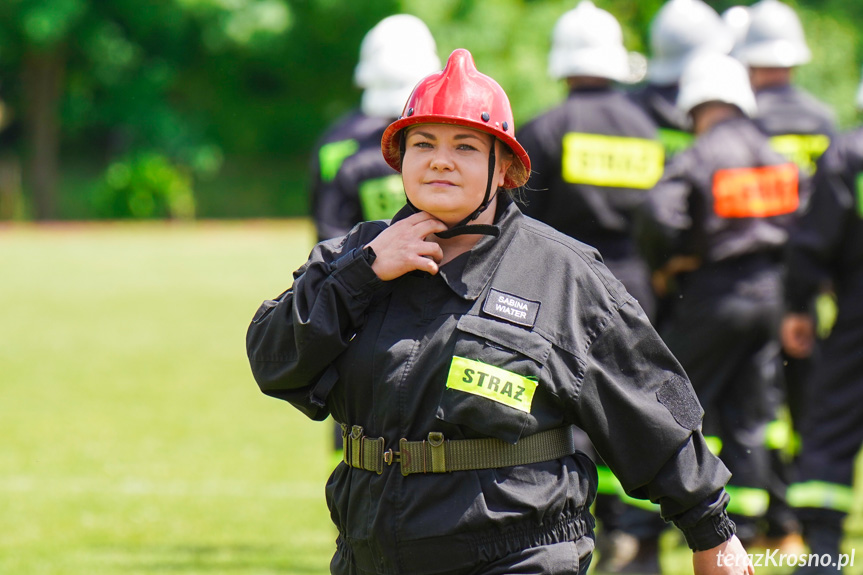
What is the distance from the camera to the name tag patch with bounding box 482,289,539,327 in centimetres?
277

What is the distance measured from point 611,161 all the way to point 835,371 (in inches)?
59.5

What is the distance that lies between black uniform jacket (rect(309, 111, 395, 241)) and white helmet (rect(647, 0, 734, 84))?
6.41 ft

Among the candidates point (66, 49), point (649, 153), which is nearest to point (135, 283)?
point (649, 153)

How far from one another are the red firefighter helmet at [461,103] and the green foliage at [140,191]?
111 feet

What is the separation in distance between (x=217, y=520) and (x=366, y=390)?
14.1 ft

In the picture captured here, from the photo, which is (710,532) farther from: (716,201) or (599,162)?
(599,162)

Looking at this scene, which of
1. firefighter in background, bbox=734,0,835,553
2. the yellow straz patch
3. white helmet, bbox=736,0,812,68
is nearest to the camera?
the yellow straz patch

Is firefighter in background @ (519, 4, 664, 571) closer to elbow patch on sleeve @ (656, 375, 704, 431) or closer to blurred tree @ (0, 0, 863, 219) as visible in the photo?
elbow patch on sleeve @ (656, 375, 704, 431)

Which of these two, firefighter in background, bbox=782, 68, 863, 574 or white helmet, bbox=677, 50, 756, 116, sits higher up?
white helmet, bbox=677, 50, 756, 116

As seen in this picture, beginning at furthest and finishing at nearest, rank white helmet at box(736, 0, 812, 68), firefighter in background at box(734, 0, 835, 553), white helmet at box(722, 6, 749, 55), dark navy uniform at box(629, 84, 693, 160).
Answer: white helmet at box(722, 6, 749, 55), white helmet at box(736, 0, 812, 68), firefighter in background at box(734, 0, 835, 553), dark navy uniform at box(629, 84, 693, 160)

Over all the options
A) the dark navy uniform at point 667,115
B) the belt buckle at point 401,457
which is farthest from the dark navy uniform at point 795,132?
the belt buckle at point 401,457

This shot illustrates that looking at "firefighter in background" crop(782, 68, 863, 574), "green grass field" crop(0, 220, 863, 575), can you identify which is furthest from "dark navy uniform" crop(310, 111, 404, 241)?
"firefighter in background" crop(782, 68, 863, 574)

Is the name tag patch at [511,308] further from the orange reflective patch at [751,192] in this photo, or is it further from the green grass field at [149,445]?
the green grass field at [149,445]

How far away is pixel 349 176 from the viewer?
18.7 feet
